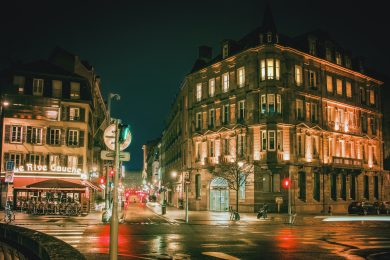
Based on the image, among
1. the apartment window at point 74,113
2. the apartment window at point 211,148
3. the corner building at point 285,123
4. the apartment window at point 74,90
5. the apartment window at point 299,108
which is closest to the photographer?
the corner building at point 285,123

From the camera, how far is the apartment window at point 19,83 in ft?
153

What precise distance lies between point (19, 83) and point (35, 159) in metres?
8.52

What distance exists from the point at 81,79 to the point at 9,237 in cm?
4122

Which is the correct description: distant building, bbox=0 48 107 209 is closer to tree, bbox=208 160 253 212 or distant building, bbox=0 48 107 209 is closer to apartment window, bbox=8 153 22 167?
apartment window, bbox=8 153 22 167

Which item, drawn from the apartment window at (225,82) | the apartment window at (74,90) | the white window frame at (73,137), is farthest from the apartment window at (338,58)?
the white window frame at (73,137)

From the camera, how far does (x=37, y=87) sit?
47.8m

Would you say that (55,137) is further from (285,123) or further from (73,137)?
(285,123)

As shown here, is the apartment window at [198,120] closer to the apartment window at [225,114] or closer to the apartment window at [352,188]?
the apartment window at [225,114]

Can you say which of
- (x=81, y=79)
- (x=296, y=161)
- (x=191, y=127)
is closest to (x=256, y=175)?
(x=296, y=161)

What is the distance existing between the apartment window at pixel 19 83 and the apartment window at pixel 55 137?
5.44 metres

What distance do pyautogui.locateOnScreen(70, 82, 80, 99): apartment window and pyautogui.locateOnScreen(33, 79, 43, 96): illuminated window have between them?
3.29 meters

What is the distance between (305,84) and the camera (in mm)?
47219

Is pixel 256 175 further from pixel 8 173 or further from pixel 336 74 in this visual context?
pixel 8 173

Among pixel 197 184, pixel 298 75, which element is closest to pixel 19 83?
pixel 197 184
